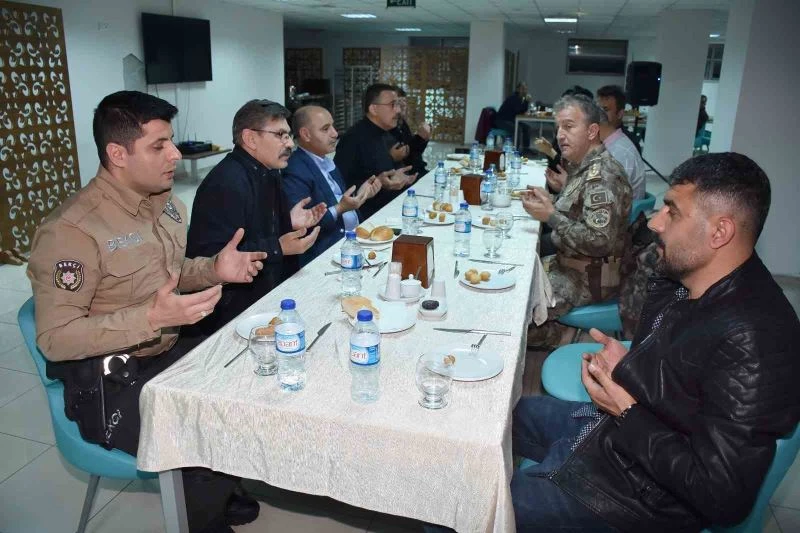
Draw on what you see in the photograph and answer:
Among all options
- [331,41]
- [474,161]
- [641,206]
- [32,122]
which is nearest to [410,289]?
[641,206]

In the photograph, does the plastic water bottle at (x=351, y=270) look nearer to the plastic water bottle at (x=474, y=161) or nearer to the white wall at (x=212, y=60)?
the plastic water bottle at (x=474, y=161)

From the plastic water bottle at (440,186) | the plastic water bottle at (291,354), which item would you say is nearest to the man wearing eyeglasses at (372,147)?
the plastic water bottle at (440,186)

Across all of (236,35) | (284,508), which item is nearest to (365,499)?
(284,508)

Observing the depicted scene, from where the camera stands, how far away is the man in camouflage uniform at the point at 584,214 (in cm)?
285

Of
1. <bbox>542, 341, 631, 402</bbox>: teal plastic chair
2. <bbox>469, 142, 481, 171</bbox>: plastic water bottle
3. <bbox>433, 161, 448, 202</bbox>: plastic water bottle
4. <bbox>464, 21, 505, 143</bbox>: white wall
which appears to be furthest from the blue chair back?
<bbox>464, 21, 505, 143</bbox>: white wall

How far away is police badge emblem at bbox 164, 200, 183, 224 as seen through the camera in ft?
7.34

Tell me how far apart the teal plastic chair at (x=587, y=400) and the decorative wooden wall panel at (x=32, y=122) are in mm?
5021

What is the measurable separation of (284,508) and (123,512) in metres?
0.61

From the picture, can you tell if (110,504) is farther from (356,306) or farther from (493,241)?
(493,241)

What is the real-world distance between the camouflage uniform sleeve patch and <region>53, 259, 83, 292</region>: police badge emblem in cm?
217

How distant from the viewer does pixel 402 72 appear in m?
14.2

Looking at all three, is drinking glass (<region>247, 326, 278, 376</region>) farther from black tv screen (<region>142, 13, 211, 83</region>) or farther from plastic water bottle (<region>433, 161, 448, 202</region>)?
black tv screen (<region>142, 13, 211, 83</region>)

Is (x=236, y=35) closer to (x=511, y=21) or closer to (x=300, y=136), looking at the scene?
(x=511, y=21)

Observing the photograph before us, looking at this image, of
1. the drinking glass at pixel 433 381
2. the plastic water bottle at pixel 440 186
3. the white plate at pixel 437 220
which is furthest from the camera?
the plastic water bottle at pixel 440 186
